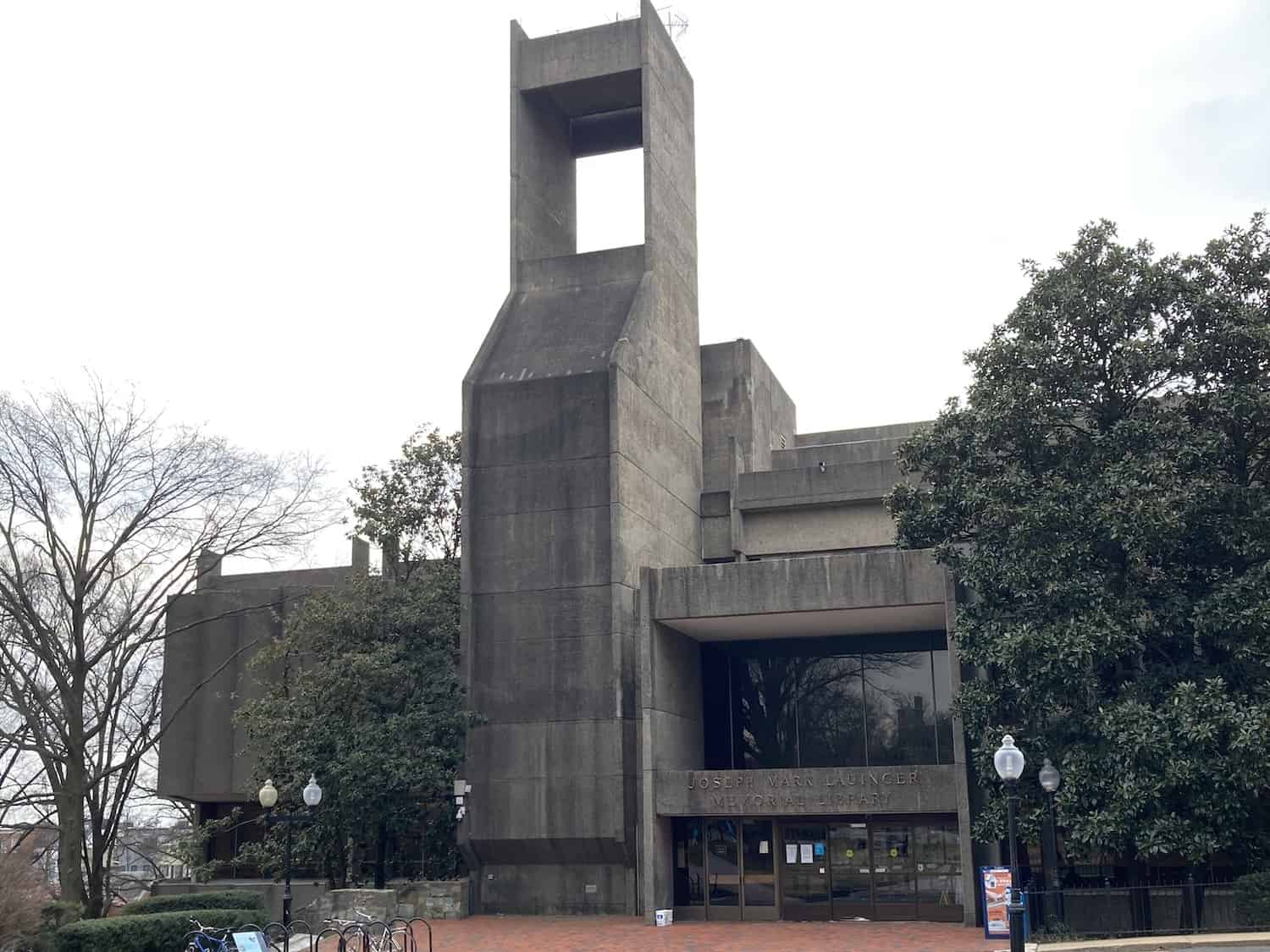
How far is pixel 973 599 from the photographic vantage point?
93.4ft

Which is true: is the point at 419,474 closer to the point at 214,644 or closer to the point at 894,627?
the point at 214,644

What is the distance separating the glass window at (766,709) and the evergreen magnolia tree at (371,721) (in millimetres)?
7323

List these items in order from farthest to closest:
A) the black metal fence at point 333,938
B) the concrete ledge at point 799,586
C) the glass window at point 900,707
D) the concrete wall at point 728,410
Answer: the concrete wall at point 728,410
the glass window at point 900,707
the concrete ledge at point 799,586
the black metal fence at point 333,938

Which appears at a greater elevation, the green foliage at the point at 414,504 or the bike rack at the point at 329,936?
the green foliage at the point at 414,504

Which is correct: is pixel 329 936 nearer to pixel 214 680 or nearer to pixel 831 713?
pixel 831 713

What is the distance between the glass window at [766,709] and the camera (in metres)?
33.2

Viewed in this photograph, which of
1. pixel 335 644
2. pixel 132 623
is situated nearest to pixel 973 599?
pixel 335 644

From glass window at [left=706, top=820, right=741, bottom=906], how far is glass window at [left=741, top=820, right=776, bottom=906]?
0.71ft

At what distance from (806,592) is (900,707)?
506cm

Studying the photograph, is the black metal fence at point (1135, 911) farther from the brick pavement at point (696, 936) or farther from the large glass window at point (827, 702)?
the large glass window at point (827, 702)

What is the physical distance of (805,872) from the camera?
96.7 ft

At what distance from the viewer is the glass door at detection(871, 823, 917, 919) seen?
28750 millimetres

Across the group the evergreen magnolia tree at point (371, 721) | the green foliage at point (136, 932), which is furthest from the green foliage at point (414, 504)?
the green foliage at point (136, 932)

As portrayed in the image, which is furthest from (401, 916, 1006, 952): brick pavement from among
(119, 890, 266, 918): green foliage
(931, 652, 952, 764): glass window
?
(931, 652, 952, 764): glass window
